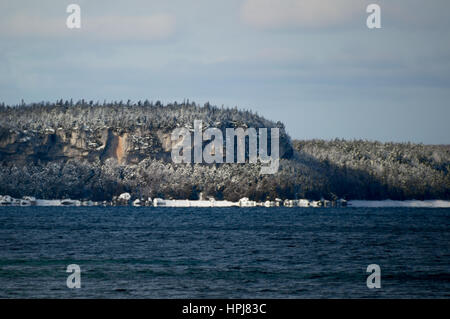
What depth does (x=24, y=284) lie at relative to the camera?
152 ft

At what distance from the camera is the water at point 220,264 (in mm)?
45281

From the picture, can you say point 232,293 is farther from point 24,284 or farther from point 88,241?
point 88,241

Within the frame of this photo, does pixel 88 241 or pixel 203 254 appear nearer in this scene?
pixel 203 254

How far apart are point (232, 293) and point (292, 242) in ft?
128

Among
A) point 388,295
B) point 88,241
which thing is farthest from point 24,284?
point 88,241

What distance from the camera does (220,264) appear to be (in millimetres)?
59219

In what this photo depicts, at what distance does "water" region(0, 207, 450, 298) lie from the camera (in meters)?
45.3
